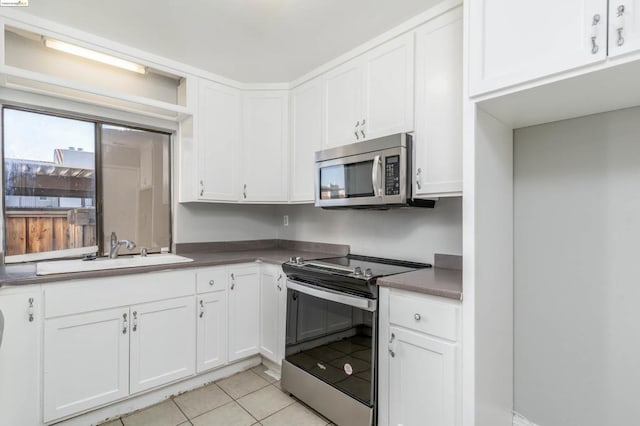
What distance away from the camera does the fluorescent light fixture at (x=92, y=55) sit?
84.5 inches

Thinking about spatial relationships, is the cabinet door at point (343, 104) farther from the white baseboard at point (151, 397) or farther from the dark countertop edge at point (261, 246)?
the white baseboard at point (151, 397)

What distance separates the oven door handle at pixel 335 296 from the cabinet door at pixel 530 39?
45.9 inches

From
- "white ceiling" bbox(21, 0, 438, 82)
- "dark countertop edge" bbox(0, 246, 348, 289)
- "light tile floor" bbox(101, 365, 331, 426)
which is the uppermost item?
"white ceiling" bbox(21, 0, 438, 82)

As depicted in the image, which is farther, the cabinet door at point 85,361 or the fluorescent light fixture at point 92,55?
the fluorescent light fixture at point 92,55

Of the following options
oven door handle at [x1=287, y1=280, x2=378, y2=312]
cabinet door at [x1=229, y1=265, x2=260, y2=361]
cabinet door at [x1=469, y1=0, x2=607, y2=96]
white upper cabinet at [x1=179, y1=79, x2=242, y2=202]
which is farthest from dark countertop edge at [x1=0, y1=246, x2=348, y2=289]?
cabinet door at [x1=469, y1=0, x2=607, y2=96]

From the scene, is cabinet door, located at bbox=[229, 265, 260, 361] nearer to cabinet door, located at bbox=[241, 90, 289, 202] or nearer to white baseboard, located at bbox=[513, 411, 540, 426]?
cabinet door, located at bbox=[241, 90, 289, 202]

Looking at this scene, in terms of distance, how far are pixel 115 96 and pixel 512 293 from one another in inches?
114

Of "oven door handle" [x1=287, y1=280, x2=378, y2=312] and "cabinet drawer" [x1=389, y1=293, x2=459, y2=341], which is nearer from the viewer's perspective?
"cabinet drawer" [x1=389, y1=293, x2=459, y2=341]

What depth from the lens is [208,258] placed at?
2.55 m

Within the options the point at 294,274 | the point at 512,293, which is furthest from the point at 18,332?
the point at 512,293

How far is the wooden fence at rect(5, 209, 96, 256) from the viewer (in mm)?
2188

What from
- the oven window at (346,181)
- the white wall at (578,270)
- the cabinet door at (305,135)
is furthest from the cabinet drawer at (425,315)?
the cabinet door at (305,135)

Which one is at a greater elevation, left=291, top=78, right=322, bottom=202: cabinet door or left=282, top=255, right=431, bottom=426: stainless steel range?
left=291, top=78, right=322, bottom=202: cabinet door

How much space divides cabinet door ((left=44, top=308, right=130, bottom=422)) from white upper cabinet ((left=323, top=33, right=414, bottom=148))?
6.33 ft
